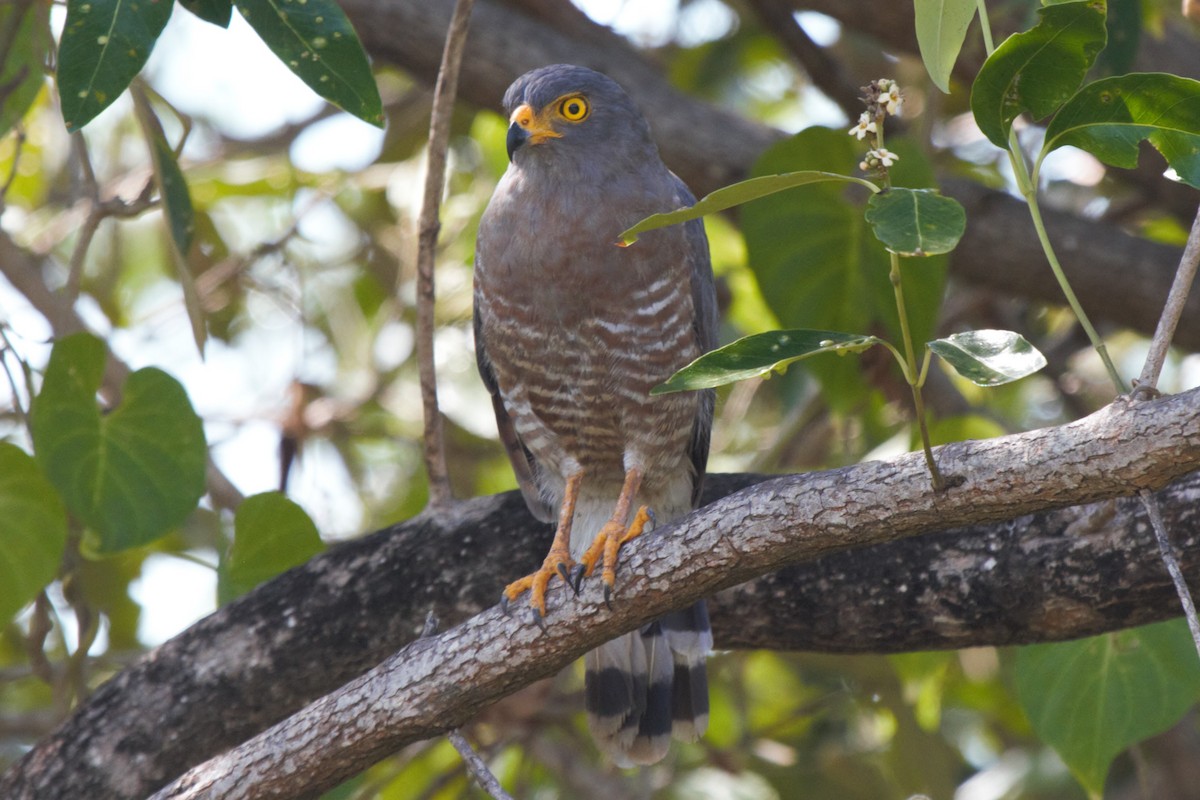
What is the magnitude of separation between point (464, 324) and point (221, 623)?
1.83m

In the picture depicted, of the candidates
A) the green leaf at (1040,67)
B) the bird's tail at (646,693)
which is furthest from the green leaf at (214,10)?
the bird's tail at (646,693)

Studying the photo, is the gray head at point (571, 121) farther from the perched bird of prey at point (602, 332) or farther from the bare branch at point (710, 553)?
the bare branch at point (710, 553)

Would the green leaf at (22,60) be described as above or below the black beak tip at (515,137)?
above

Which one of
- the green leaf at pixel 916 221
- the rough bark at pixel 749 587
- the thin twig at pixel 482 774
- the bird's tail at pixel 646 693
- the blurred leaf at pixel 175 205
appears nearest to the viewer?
the green leaf at pixel 916 221

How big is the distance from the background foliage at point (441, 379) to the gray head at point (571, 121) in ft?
1.55

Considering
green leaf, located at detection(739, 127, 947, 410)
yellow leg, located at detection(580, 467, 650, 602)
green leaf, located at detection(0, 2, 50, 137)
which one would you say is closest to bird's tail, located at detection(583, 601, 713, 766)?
yellow leg, located at detection(580, 467, 650, 602)

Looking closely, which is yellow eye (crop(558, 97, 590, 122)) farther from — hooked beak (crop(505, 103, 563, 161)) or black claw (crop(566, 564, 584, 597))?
black claw (crop(566, 564, 584, 597))

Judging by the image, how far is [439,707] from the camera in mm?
2418

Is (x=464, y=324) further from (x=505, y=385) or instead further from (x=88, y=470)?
(x=88, y=470)

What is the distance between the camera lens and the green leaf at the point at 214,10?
2.55 meters

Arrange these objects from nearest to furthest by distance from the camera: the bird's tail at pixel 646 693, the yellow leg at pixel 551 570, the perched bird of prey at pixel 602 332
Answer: the yellow leg at pixel 551 570
the perched bird of prey at pixel 602 332
the bird's tail at pixel 646 693

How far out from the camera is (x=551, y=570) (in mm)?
2867

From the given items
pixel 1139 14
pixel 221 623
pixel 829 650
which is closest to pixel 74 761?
pixel 221 623

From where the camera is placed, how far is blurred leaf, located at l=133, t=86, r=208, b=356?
2.85 meters
